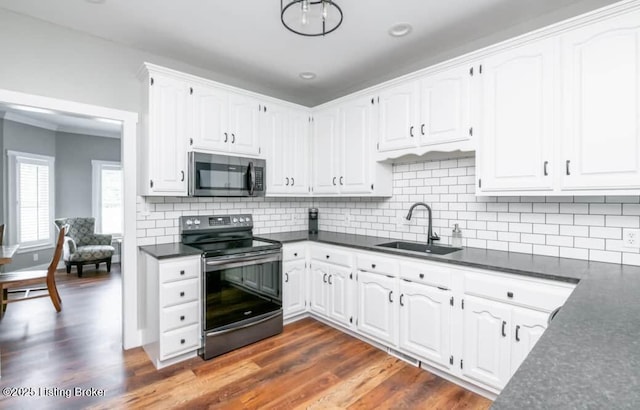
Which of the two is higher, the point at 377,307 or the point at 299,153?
the point at 299,153

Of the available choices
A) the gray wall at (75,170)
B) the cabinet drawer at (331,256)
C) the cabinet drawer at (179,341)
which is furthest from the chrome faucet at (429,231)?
the gray wall at (75,170)

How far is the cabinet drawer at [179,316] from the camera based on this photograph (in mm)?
2459

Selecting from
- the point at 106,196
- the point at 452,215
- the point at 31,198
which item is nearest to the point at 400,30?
the point at 452,215

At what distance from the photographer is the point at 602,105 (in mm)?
1861

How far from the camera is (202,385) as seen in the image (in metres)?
2.25

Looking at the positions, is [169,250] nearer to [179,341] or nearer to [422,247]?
[179,341]

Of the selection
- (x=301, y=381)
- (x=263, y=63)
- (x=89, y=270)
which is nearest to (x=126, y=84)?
(x=263, y=63)

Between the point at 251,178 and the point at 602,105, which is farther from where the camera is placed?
the point at 251,178

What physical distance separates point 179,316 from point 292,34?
2503 mm

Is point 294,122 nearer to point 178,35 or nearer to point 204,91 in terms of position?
point 204,91

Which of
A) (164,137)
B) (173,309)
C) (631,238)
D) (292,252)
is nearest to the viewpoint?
(631,238)

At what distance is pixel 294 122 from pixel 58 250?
3.20 metres

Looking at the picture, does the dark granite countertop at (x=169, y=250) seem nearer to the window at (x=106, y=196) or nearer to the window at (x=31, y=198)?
the window at (x=31, y=198)

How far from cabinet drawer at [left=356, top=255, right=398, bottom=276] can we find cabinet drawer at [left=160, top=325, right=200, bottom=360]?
150 cm
